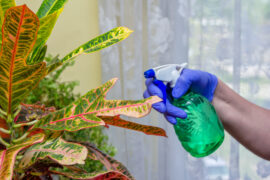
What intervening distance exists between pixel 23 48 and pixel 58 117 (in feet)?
0.44

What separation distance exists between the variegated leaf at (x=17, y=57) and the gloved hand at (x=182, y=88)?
311 mm

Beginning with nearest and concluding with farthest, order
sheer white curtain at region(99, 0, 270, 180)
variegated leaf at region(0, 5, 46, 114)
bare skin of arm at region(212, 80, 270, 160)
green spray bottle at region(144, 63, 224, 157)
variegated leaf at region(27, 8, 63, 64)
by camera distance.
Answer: variegated leaf at region(0, 5, 46, 114), variegated leaf at region(27, 8, 63, 64), green spray bottle at region(144, 63, 224, 157), bare skin of arm at region(212, 80, 270, 160), sheer white curtain at region(99, 0, 270, 180)

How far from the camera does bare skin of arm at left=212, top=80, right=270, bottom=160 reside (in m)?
0.95

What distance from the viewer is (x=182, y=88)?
2.16 ft

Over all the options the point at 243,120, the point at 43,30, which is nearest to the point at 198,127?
the point at 43,30

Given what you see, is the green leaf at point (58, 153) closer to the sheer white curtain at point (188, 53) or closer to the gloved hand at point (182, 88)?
the gloved hand at point (182, 88)

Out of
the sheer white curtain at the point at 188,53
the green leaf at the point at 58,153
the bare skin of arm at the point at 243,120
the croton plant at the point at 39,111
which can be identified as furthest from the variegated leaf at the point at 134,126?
the sheer white curtain at the point at 188,53

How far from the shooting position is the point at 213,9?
126 centimetres

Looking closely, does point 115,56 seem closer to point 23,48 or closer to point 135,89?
point 135,89

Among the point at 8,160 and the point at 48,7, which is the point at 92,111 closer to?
the point at 8,160

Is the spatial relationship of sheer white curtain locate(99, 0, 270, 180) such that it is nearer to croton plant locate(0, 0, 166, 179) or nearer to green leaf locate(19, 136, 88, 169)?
croton plant locate(0, 0, 166, 179)

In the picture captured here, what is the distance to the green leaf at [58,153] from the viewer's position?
0.36m

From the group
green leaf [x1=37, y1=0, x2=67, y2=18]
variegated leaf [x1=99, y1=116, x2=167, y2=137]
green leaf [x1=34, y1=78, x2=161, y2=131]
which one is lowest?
variegated leaf [x1=99, y1=116, x2=167, y2=137]

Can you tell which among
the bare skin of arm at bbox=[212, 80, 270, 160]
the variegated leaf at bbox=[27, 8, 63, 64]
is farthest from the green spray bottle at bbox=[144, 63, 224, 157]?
the bare skin of arm at bbox=[212, 80, 270, 160]
